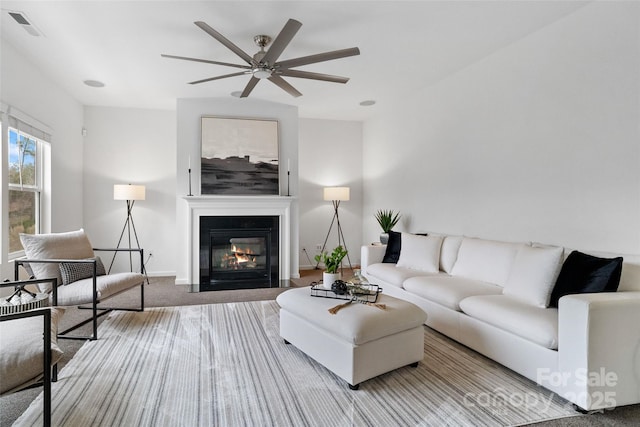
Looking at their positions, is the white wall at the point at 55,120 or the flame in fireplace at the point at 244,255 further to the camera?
the flame in fireplace at the point at 244,255

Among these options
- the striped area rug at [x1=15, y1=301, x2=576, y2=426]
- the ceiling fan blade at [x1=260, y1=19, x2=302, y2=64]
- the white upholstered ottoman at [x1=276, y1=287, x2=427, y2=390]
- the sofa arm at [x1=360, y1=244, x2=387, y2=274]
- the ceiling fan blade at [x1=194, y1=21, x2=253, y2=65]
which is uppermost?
the ceiling fan blade at [x1=194, y1=21, x2=253, y2=65]

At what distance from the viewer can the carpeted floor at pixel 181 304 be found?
6.23 feet

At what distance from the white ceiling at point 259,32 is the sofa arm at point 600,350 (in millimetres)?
2316

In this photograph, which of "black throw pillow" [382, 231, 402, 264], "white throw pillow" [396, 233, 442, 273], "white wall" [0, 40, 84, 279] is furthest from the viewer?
"black throw pillow" [382, 231, 402, 264]

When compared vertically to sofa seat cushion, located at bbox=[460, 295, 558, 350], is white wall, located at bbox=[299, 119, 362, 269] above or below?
above

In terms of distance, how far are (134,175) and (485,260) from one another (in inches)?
208

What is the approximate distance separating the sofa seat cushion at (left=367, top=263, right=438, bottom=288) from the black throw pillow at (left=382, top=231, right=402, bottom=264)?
0.15m

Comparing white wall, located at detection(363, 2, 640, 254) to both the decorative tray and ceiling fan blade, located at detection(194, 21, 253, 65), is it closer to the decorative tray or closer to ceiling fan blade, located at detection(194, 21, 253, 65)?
the decorative tray

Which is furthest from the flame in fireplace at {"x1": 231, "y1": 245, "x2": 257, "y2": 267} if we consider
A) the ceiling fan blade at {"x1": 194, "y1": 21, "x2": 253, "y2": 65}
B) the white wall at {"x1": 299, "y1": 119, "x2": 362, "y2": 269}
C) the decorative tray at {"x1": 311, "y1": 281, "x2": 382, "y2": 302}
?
the ceiling fan blade at {"x1": 194, "y1": 21, "x2": 253, "y2": 65}

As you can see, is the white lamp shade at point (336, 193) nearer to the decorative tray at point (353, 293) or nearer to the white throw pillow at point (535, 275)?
the decorative tray at point (353, 293)

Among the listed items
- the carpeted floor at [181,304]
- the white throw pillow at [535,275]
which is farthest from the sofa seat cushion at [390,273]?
the carpeted floor at [181,304]

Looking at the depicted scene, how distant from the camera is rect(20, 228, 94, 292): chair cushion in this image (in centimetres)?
301

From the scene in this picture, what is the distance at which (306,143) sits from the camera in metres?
6.55

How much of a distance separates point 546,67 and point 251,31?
2.64 meters
